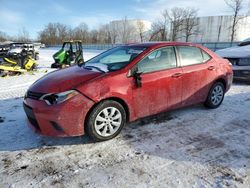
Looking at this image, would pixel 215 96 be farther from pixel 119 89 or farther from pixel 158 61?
pixel 119 89

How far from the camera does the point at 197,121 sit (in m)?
4.32

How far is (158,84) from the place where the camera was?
3875 millimetres

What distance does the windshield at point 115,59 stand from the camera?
380 centimetres

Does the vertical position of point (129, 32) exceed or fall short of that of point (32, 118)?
it exceeds it

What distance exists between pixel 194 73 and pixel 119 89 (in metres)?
1.73

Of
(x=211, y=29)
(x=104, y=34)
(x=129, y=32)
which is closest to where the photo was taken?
(x=211, y=29)

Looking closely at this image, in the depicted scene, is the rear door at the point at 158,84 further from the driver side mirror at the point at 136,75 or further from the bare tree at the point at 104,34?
the bare tree at the point at 104,34

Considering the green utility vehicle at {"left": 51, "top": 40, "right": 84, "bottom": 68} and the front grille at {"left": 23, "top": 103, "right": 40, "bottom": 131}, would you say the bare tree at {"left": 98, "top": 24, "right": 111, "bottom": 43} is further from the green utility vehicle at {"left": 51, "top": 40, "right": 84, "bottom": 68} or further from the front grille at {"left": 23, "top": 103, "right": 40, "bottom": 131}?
the front grille at {"left": 23, "top": 103, "right": 40, "bottom": 131}

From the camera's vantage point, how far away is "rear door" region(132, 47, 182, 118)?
3740mm

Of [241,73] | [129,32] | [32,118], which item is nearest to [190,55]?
[32,118]

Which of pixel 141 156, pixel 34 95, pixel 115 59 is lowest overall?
pixel 141 156

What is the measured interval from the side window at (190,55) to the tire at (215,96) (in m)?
0.70

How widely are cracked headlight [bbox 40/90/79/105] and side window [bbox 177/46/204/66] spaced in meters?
2.18

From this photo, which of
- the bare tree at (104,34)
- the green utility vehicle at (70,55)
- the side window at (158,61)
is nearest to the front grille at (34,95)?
the side window at (158,61)
